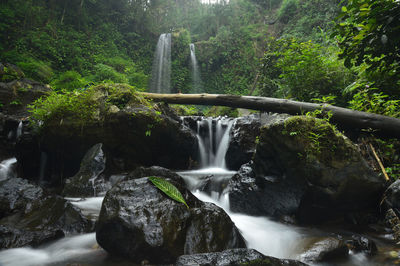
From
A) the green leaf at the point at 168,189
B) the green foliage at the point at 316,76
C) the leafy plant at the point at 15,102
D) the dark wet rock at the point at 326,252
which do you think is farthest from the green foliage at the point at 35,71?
the dark wet rock at the point at 326,252

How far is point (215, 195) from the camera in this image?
5.09 meters

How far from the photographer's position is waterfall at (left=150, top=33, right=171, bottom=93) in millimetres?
21812

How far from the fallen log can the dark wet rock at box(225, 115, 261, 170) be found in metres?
1.10

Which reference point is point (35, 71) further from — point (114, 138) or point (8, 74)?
point (114, 138)

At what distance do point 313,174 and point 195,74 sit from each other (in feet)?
69.0

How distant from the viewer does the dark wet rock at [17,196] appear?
3.86 metres

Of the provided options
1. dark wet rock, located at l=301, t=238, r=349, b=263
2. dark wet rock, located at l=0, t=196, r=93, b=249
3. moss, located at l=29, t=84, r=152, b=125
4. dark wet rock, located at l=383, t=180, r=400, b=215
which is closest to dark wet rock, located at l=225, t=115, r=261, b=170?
moss, located at l=29, t=84, r=152, b=125

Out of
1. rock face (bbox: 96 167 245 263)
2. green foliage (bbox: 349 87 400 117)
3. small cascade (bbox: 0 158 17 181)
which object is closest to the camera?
rock face (bbox: 96 167 245 263)

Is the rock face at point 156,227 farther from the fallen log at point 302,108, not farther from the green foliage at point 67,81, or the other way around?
the green foliage at point 67,81

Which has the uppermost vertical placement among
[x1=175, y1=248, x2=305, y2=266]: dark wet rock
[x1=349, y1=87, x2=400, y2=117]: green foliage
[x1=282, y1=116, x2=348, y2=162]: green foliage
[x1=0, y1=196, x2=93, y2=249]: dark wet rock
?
[x1=349, y1=87, x2=400, y2=117]: green foliage

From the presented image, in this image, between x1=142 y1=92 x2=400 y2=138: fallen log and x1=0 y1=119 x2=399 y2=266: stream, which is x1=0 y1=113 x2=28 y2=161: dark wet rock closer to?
x1=142 y1=92 x2=400 y2=138: fallen log

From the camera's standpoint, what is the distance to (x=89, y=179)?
5234mm

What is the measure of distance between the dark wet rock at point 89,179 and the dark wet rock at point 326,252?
4.40 metres

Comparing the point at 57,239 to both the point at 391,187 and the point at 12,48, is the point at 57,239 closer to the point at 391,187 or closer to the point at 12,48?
the point at 391,187
